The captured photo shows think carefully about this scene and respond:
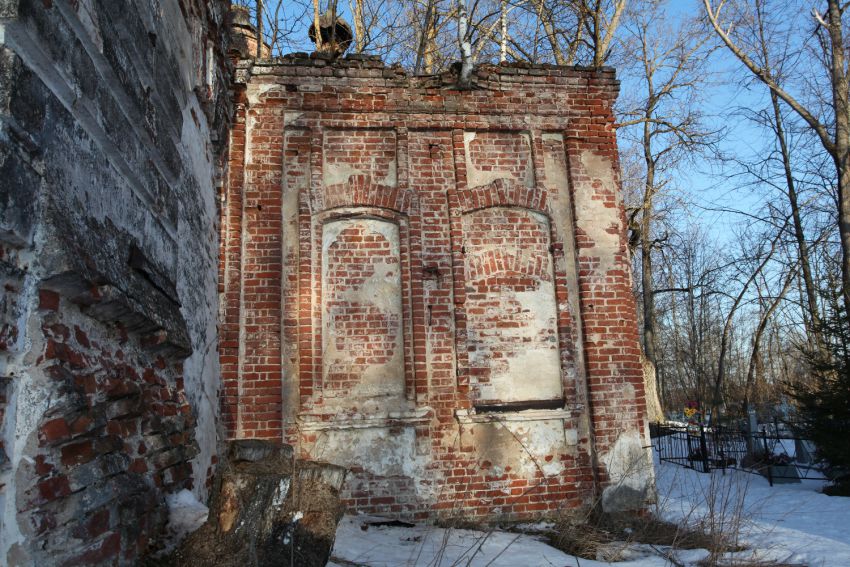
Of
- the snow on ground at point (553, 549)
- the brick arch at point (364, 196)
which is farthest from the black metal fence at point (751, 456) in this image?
the brick arch at point (364, 196)

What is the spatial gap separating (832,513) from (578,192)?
17.9ft

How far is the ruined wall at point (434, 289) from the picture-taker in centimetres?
645

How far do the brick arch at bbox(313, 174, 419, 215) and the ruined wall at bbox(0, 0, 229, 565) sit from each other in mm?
2227

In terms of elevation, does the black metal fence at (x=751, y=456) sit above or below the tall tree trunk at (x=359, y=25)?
below

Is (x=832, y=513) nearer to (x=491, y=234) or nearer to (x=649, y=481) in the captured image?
(x=649, y=481)

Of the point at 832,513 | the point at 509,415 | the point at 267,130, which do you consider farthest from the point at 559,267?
the point at 832,513

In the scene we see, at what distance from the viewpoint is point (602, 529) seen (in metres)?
6.29

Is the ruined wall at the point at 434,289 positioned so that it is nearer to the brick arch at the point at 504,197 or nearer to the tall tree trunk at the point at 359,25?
the brick arch at the point at 504,197

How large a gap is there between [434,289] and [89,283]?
14.8 ft

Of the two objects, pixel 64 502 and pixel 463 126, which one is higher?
pixel 463 126

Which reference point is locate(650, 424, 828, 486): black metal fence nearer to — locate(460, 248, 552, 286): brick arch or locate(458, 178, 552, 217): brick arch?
locate(460, 248, 552, 286): brick arch

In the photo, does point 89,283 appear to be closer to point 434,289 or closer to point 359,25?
point 434,289

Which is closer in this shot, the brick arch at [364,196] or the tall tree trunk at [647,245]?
the brick arch at [364,196]

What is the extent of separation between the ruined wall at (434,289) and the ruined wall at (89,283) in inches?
73.8
